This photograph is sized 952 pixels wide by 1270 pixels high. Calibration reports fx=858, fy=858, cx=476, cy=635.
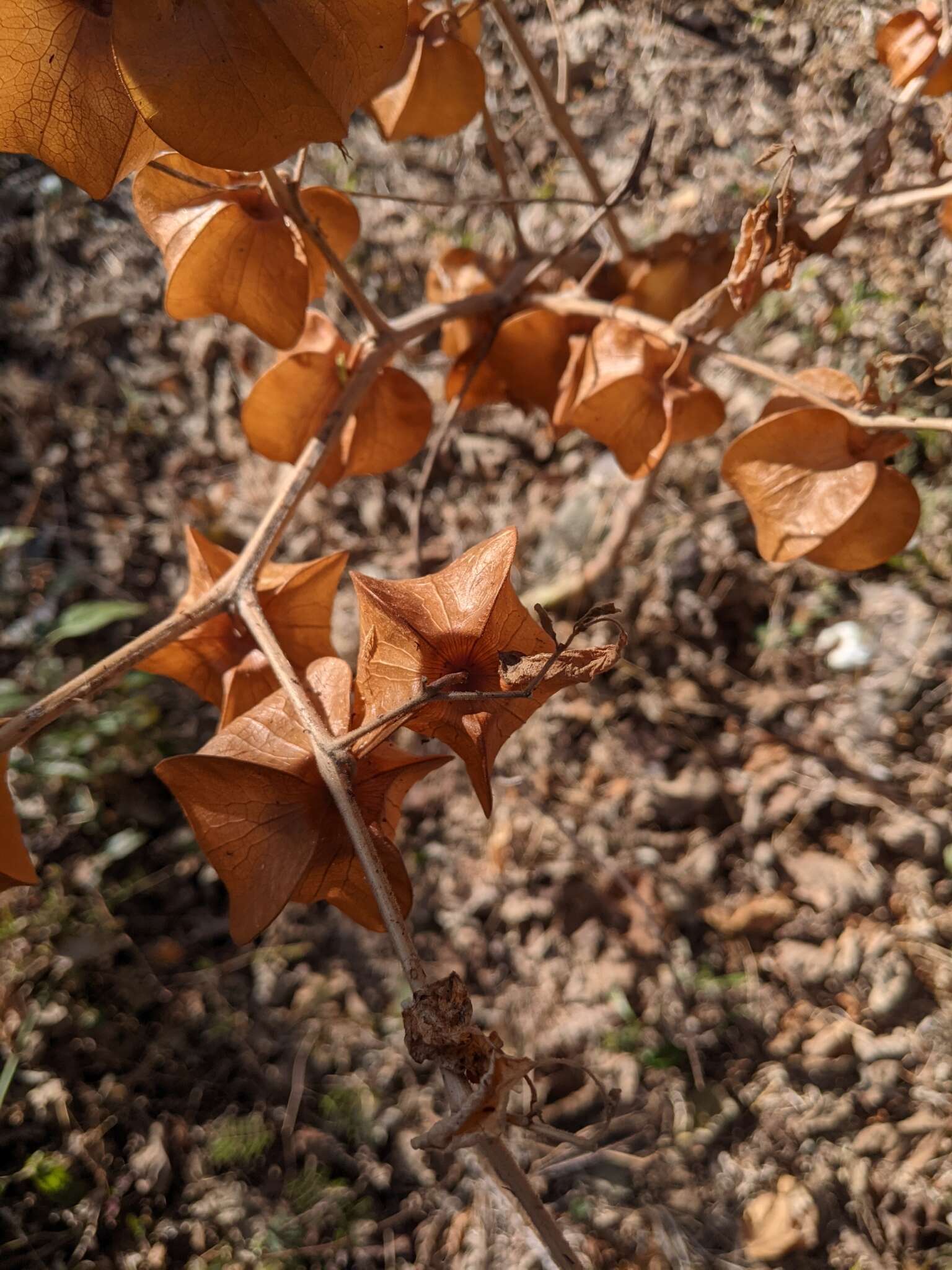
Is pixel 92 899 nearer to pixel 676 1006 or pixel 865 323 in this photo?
pixel 676 1006

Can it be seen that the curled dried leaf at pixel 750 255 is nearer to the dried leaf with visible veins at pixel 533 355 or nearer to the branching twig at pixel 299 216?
the dried leaf with visible veins at pixel 533 355

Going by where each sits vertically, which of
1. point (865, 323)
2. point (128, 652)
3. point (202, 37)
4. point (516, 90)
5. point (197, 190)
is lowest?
point (128, 652)

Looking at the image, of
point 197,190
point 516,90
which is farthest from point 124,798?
point 516,90

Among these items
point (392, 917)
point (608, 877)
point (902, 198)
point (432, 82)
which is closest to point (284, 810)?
point (392, 917)

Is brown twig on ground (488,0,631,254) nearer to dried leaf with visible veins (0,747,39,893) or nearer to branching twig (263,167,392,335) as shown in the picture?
branching twig (263,167,392,335)

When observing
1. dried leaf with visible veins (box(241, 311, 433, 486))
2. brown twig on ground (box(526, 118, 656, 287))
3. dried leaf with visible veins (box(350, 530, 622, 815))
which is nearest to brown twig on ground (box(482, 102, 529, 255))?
brown twig on ground (box(526, 118, 656, 287))

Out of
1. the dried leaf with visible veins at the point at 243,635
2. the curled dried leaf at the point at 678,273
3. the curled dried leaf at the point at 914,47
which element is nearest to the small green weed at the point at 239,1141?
the dried leaf with visible veins at the point at 243,635

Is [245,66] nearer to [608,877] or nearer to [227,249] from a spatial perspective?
[227,249]
